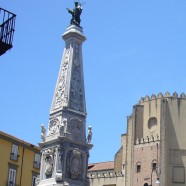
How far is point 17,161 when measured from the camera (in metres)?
37.7

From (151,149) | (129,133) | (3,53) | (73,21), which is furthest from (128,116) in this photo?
(3,53)

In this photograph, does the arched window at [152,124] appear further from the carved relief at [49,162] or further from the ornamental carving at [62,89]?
the carved relief at [49,162]

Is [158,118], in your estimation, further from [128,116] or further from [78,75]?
[78,75]

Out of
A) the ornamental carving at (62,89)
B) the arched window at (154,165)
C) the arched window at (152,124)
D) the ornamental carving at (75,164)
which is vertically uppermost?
the arched window at (152,124)

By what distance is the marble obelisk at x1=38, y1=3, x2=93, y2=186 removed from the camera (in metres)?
21.2

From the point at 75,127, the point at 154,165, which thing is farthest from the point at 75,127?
the point at 154,165

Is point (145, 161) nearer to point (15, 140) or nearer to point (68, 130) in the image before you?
point (15, 140)

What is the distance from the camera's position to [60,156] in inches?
832

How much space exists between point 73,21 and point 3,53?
44.3 ft

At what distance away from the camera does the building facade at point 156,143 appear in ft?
171

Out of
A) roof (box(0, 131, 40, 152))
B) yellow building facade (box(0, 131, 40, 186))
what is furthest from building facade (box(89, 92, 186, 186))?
roof (box(0, 131, 40, 152))

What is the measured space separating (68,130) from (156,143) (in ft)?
106

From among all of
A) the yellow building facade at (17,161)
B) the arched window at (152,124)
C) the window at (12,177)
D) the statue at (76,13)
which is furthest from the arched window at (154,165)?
the statue at (76,13)

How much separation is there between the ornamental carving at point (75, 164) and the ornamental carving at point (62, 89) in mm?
2172
